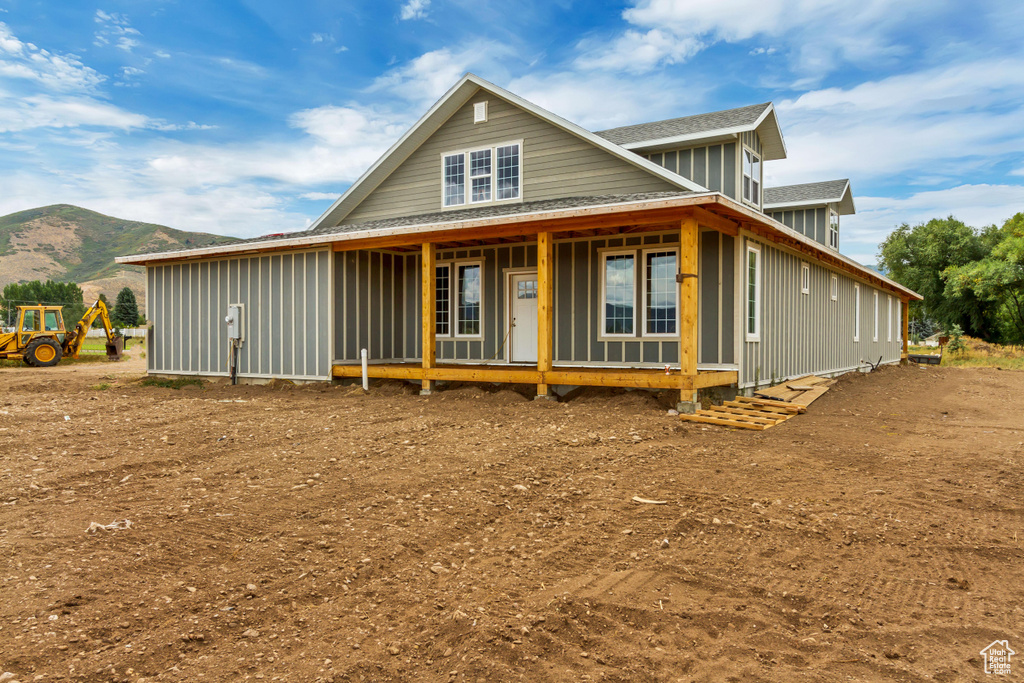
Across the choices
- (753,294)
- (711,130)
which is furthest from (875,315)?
(753,294)

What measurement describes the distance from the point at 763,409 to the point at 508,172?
755cm

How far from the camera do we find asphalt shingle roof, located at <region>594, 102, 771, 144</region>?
1301 centimetres

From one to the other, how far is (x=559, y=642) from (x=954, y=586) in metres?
2.59

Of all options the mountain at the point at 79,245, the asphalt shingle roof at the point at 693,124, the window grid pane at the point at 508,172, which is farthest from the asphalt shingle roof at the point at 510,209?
the mountain at the point at 79,245

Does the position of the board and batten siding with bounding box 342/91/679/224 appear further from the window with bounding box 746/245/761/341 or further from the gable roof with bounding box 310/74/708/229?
the window with bounding box 746/245/761/341

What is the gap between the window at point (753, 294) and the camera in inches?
432

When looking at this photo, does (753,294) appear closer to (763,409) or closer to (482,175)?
(763,409)

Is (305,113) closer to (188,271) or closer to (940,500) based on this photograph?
(188,271)

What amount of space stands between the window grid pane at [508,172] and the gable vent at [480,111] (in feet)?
2.59

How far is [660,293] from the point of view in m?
11.9

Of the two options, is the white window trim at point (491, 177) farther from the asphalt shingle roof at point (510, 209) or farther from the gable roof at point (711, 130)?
the gable roof at point (711, 130)

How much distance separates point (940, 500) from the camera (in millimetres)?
5395

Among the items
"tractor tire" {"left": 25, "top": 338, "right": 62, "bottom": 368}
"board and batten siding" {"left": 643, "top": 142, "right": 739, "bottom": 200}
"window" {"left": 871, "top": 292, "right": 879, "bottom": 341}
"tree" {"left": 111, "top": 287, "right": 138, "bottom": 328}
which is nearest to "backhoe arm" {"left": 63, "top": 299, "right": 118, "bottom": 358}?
"tractor tire" {"left": 25, "top": 338, "right": 62, "bottom": 368}

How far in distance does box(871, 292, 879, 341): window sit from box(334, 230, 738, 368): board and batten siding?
1356 cm
